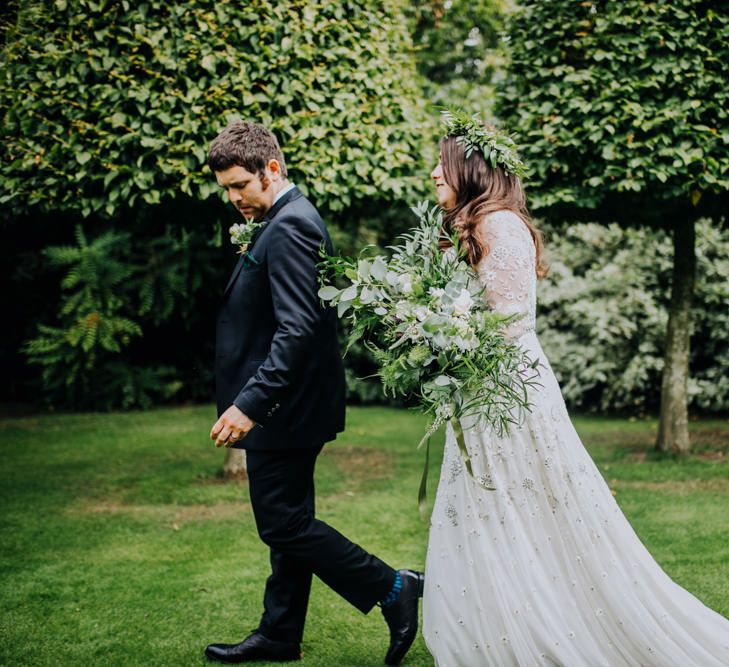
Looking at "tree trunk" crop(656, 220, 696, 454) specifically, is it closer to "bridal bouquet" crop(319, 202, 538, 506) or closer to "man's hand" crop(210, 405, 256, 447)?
"bridal bouquet" crop(319, 202, 538, 506)

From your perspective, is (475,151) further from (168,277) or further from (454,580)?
(168,277)

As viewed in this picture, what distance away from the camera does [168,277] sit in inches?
505

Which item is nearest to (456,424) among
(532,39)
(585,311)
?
(532,39)

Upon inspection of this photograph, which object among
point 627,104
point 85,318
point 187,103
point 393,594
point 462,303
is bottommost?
point 393,594

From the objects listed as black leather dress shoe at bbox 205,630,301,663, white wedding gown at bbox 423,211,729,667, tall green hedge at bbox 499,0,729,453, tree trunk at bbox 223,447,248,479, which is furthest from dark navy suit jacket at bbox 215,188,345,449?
tree trunk at bbox 223,447,248,479

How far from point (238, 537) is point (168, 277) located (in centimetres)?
751

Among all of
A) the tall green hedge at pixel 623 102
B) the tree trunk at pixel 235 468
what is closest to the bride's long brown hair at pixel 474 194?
the tall green hedge at pixel 623 102

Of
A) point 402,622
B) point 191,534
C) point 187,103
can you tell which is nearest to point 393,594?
point 402,622

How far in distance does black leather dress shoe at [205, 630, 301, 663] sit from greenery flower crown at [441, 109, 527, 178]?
2.42m

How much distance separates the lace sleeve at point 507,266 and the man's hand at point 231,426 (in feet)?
3.66

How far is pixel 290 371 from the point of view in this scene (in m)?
3.45

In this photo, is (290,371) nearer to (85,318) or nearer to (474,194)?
(474,194)

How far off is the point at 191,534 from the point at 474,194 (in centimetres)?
369

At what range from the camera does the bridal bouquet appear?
10.4 ft
